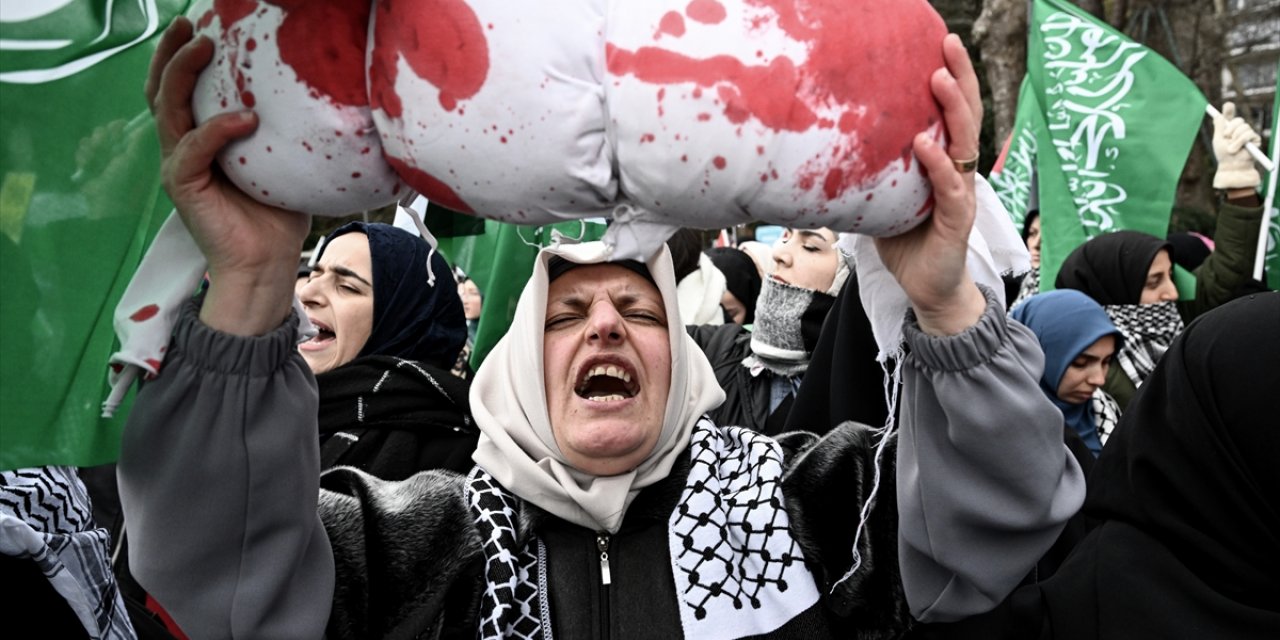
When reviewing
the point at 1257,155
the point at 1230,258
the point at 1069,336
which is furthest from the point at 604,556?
the point at 1257,155

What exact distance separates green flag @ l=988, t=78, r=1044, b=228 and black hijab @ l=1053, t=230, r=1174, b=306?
984 millimetres

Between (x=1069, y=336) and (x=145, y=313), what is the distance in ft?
11.0

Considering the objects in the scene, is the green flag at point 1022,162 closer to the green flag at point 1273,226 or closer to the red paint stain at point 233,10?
the green flag at point 1273,226

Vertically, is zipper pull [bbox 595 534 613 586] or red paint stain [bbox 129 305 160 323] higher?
red paint stain [bbox 129 305 160 323]

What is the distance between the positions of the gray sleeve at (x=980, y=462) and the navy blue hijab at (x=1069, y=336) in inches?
91.7

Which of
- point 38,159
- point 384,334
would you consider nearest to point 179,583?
point 38,159

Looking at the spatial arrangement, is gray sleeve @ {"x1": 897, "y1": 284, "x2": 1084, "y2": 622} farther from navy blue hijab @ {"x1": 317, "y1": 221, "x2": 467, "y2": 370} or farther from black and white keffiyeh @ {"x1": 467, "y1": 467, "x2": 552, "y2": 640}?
navy blue hijab @ {"x1": 317, "y1": 221, "x2": 467, "y2": 370}

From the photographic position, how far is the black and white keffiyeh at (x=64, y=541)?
1.75 m

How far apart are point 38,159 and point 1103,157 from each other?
5170mm

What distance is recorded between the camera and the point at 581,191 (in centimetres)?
143

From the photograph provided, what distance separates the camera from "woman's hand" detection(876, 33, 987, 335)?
1533 mm

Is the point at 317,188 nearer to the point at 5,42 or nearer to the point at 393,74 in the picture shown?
the point at 393,74

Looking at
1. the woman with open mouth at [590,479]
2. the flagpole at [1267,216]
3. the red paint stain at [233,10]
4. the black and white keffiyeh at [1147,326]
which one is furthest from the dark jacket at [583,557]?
the flagpole at [1267,216]

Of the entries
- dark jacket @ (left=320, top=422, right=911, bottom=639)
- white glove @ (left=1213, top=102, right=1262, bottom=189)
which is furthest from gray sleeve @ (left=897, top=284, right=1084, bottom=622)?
white glove @ (left=1213, top=102, right=1262, bottom=189)
